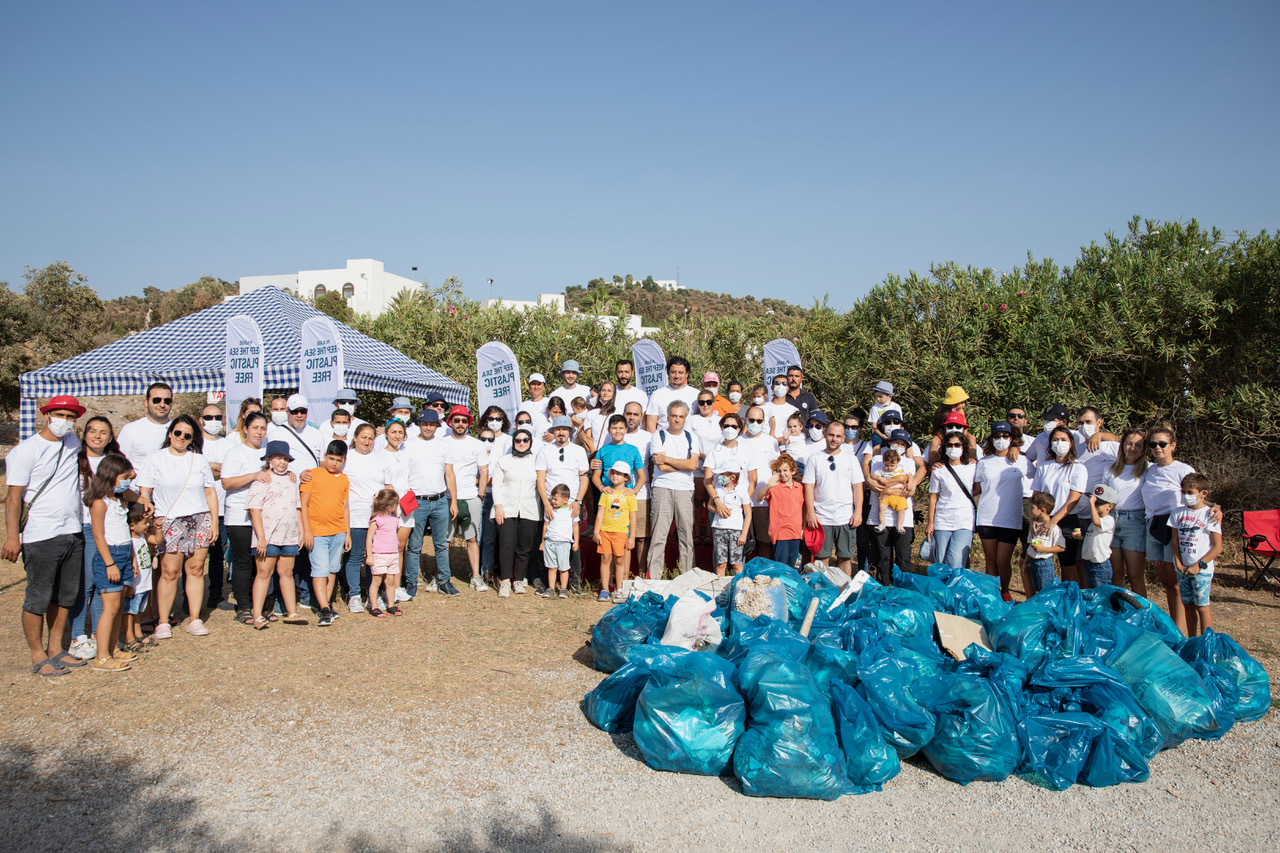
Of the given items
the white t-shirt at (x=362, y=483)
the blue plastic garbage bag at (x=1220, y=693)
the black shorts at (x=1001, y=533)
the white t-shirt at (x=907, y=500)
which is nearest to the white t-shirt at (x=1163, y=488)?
the black shorts at (x=1001, y=533)

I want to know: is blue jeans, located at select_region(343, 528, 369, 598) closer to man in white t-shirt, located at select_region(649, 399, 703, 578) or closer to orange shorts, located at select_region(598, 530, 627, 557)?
orange shorts, located at select_region(598, 530, 627, 557)

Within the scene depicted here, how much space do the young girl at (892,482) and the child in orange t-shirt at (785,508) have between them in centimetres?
74

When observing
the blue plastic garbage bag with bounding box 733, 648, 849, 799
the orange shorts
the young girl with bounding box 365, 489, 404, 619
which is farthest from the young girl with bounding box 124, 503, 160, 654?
the blue plastic garbage bag with bounding box 733, 648, 849, 799

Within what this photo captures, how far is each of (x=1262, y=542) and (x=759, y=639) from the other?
6517 mm

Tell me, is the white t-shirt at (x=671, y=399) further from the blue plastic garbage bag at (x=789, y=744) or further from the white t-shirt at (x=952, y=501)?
the blue plastic garbage bag at (x=789, y=744)

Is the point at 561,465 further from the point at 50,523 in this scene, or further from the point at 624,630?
the point at 50,523

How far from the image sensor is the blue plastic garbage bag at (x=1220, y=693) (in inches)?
174

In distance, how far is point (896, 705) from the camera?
13.2 ft

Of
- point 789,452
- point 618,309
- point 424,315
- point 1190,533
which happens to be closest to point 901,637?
point 1190,533

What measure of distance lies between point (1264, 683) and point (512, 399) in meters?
7.49

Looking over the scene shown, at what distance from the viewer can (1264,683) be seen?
15.3ft

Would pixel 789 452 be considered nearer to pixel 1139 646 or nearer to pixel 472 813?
pixel 1139 646

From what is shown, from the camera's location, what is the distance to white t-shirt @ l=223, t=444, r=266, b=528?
20.3ft

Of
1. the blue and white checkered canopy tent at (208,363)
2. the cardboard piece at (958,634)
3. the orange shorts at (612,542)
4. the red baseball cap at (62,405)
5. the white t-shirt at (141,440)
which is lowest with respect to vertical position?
the cardboard piece at (958,634)
